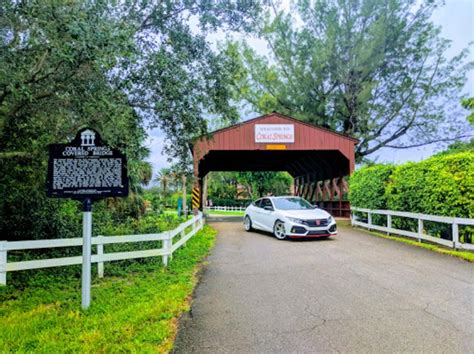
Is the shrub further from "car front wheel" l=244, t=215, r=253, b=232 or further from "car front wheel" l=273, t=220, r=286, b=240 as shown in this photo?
"car front wheel" l=244, t=215, r=253, b=232

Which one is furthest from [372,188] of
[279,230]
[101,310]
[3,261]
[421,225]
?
[3,261]

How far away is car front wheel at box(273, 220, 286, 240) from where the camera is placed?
38.6 ft

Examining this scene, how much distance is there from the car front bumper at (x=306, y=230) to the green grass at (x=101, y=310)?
421cm

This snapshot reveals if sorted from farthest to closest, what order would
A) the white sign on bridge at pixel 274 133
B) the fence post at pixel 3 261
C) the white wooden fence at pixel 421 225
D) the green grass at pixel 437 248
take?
the white sign on bridge at pixel 274 133, the white wooden fence at pixel 421 225, the green grass at pixel 437 248, the fence post at pixel 3 261

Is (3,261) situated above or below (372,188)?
below

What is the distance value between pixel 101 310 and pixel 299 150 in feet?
49.8

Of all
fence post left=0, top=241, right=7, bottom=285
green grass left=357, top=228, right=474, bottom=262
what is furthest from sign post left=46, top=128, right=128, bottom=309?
green grass left=357, top=228, right=474, bottom=262

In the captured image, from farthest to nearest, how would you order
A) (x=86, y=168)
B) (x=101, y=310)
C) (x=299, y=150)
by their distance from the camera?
(x=299, y=150) < (x=86, y=168) < (x=101, y=310)

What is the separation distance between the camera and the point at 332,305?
507 cm

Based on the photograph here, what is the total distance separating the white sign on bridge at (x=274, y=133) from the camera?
1827cm

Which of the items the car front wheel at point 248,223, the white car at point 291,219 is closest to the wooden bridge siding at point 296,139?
the car front wheel at point 248,223

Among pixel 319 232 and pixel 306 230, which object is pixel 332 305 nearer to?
pixel 306 230

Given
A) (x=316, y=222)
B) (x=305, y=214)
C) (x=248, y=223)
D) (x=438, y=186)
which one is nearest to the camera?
(x=438, y=186)

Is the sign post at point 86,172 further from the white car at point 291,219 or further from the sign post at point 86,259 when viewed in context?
the white car at point 291,219
